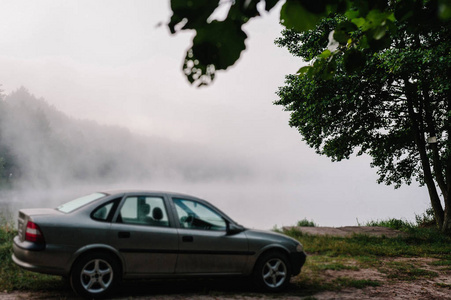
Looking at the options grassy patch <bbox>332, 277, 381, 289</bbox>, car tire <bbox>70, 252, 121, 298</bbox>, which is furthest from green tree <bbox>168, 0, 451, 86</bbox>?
grassy patch <bbox>332, 277, 381, 289</bbox>

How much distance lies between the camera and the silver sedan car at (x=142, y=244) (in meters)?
5.62

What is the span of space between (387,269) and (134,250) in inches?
242

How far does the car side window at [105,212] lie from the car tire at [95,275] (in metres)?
0.52

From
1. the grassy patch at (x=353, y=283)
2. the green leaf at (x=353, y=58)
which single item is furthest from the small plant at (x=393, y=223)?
the green leaf at (x=353, y=58)

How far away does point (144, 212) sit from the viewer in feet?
21.0

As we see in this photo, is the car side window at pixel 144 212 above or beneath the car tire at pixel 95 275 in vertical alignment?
above

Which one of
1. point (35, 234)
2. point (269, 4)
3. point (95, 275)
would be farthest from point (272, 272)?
point (269, 4)

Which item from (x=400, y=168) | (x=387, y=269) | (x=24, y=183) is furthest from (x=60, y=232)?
(x=24, y=183)

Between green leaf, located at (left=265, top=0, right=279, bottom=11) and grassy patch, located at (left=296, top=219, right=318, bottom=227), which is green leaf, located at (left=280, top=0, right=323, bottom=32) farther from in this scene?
grassy patch, located at (left=296, top=219, right=318, bottom=227)

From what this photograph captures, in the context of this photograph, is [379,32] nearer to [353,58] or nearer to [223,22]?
[353,58]

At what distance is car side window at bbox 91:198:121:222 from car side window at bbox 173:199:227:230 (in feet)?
3.29

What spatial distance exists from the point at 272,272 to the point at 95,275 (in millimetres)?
2961

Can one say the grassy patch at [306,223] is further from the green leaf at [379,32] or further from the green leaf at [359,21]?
the green leaf at [379,32]

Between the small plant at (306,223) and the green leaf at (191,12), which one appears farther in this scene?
the small plant at (306,223)
